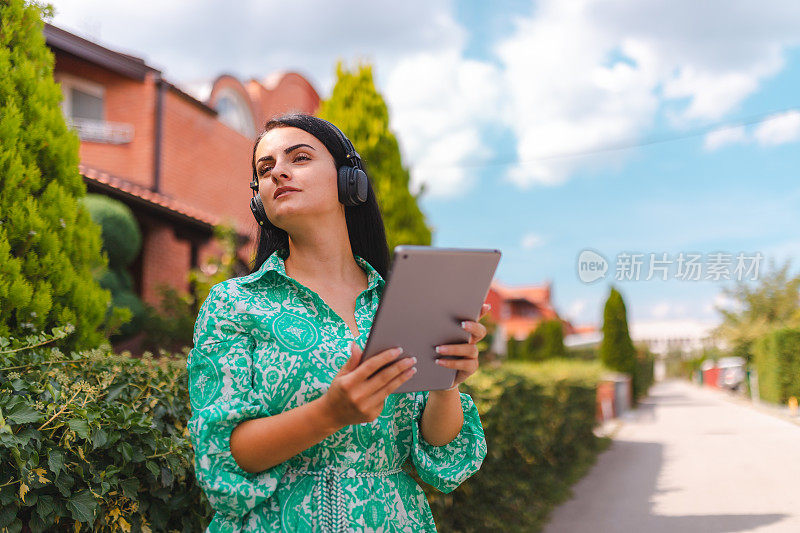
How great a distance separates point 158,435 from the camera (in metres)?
2.35

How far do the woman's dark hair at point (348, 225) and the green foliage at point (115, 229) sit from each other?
746cm

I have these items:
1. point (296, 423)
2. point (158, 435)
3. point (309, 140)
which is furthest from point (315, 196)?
point (158, 435)

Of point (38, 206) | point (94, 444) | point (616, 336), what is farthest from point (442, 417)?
point (616, 336)

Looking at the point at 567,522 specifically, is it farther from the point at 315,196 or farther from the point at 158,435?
the point at 315,196

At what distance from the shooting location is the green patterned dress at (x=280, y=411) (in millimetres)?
1452

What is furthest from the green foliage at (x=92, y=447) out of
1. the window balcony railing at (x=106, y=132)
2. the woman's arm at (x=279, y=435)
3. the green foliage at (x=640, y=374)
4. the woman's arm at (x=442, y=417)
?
the green foliage at (x=640, y=374)

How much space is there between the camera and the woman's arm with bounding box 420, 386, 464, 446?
1.71 m

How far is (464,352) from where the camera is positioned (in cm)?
155

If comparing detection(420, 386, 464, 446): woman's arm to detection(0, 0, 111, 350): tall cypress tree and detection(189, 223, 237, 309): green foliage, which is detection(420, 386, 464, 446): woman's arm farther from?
detection(189, 223, 237, 309): green foliage

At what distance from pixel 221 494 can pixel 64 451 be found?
95cm

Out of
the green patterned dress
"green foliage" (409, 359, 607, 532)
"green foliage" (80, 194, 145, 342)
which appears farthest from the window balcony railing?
the green patterned dress

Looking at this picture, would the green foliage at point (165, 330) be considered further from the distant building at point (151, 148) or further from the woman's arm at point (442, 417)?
the woman's arm at point (442, 417)

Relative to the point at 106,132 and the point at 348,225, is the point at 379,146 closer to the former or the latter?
the point at 348,225

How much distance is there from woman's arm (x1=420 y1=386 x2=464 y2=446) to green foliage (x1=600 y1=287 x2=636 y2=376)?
24807mm
